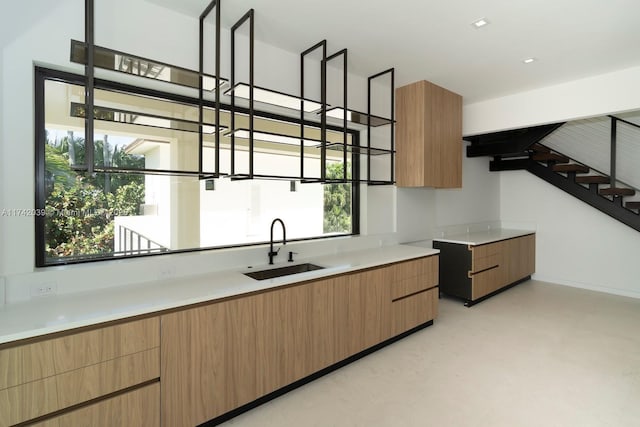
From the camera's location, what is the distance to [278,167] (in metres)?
3.11

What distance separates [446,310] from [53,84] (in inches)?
174

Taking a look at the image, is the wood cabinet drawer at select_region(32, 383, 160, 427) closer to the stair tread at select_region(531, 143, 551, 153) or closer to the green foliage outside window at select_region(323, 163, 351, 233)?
the green foliage outside window at select_region(323, 163, 351, 233)

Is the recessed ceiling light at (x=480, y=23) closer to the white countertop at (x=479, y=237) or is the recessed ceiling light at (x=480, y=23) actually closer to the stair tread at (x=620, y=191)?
the white countertop at (x=479, y=237)

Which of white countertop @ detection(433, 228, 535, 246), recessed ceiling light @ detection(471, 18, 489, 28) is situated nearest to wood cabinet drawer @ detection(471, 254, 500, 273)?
white countertop @ detection(433, 228, 535, 246)

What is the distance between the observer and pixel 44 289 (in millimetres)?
1854

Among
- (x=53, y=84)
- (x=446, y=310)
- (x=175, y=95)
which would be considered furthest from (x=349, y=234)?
(x=53, y=84)

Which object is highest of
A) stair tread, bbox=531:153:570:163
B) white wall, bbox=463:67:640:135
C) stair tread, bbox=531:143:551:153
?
white wall, bbox=463:67:640:135

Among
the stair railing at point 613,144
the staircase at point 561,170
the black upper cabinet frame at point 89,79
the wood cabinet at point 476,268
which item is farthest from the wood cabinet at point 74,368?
A: the stair railing at point 613,144

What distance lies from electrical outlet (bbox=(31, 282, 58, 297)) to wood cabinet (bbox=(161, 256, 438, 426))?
0.75 metres

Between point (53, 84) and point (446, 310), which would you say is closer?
point (53, 84)

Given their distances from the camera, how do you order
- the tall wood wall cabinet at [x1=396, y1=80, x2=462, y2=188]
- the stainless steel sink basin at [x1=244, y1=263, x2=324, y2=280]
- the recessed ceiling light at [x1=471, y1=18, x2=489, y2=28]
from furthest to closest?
1. the tall wood wall cabinet at [x1=396, y1=80, x2=462, y2=188]
2. the stainless steel sink basin at [x1=244, y1=263, x2=324, y2=280]
3. the recessed ceiling light at [x1=471, y1=18, x2=489, y2=28]

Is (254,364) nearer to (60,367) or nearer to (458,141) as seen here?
(60,367)

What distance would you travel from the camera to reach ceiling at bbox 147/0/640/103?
225cm

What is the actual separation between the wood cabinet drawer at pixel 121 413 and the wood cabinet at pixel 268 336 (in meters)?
0.06
